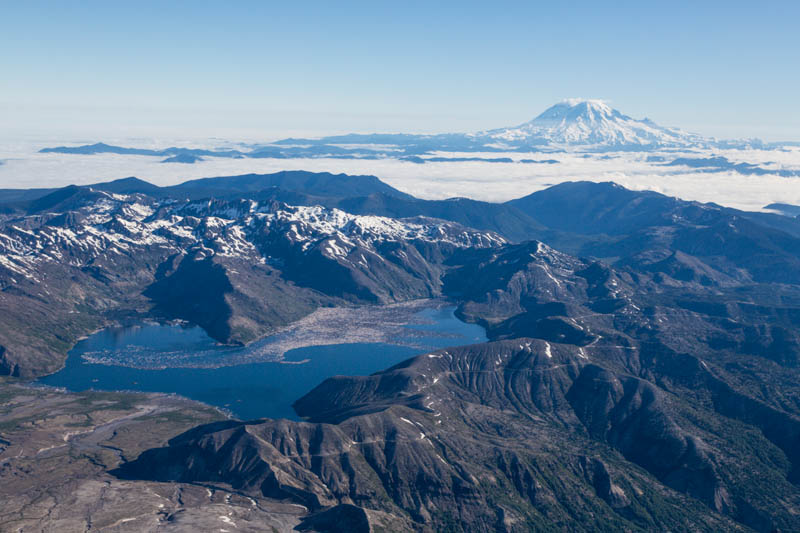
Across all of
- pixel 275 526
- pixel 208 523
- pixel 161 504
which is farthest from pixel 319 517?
pixel 161 504

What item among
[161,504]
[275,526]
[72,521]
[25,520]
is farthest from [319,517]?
[25,520]

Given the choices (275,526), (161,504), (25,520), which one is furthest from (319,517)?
(25,520)

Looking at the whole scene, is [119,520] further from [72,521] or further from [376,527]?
[376,527]

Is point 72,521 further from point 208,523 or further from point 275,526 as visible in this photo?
point 275,526

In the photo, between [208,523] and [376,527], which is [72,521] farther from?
[376,527]

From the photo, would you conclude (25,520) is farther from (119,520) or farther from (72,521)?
(119,520)

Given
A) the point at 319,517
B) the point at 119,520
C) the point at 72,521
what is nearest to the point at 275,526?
the point at 319,517

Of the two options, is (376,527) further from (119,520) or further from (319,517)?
(119,520)
